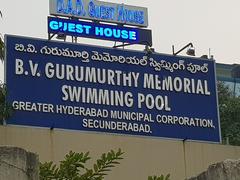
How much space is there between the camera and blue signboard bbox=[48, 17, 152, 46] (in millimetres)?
22859

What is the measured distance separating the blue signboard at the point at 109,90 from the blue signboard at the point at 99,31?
121cm

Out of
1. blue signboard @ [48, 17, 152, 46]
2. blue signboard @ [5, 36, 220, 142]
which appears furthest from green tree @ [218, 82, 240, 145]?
blue signboard @ [5, 36, 220, 142]

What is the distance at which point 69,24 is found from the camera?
23.1 m

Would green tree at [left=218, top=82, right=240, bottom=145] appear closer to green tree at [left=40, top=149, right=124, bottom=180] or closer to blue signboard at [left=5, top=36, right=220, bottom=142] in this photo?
blue signboard at [left=5, top=36, right=220, bottom=142]

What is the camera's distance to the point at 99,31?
2330 cm

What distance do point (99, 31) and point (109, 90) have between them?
8.34 ft

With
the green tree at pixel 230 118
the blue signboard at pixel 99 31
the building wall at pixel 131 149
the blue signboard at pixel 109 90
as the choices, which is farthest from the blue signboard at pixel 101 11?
the green tree at pixel 230 118

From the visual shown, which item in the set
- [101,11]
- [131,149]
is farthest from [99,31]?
[131,149]

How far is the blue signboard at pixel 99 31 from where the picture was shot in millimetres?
22859

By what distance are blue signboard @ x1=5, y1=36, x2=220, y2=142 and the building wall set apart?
1.46 feet

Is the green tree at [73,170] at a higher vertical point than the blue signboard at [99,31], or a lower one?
lower

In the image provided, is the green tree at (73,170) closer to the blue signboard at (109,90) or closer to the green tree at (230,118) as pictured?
the blue signboard at (109,90)

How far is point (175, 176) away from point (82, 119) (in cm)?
299

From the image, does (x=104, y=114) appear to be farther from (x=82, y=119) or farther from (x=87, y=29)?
(x=87, y=29)
